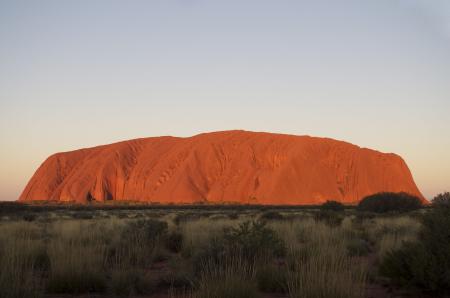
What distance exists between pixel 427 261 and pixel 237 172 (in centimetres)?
8247

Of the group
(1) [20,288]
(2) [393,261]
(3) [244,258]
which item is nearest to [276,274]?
(3) [244,258]

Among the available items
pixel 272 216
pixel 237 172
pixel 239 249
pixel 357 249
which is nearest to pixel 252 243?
pixel 239 249

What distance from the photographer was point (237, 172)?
8925cm

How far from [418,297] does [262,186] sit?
253 ft

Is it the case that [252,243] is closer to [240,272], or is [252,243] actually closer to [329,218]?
[240,272]

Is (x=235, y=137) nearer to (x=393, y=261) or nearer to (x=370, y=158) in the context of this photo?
(x=370, y=158)

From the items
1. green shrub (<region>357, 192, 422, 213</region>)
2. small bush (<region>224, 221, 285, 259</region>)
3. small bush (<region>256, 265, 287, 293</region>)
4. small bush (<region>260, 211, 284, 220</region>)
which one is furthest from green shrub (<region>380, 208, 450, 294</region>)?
green shrub (<region>357, 192, 422, 213</region>)

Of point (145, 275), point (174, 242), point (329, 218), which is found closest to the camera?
point (145, 275)

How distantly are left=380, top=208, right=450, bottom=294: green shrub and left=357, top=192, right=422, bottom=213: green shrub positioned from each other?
3202cm

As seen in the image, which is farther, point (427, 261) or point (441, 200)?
point (441, 200)

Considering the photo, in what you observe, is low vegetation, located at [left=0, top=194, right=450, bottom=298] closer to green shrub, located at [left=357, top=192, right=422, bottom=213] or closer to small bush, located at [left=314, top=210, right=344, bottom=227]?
small bush, located at [left=314, top=210, right=344, bottom=227]

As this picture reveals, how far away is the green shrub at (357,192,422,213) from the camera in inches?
1538

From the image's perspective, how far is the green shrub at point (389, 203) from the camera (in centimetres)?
3906

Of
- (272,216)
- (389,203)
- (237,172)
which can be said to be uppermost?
(237,172)
